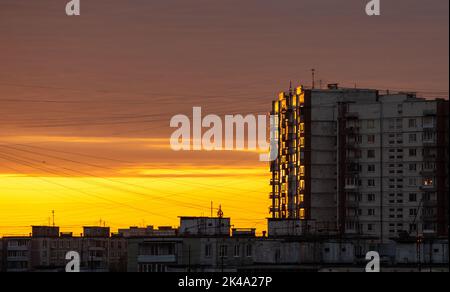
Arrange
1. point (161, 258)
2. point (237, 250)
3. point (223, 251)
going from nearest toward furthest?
point (223, 251) → point (237, 250) → point (161, 258)

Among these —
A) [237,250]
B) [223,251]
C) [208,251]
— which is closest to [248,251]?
[237,250]

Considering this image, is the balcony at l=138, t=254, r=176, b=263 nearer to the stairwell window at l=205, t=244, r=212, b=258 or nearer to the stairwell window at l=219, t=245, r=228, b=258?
the stairwell window at l=205, t=244, r=212, b=258

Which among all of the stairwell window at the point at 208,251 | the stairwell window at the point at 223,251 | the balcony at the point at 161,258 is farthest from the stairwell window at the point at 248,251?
the balcony at the point at 161,258

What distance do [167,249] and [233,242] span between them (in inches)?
298

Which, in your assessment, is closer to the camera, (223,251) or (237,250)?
(223,251)

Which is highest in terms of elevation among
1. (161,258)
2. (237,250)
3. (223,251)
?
(237,250)

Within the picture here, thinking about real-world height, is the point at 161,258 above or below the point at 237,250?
below

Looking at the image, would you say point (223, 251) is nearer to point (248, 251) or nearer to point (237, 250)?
point (237, 250)

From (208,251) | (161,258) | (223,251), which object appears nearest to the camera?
(223,251)

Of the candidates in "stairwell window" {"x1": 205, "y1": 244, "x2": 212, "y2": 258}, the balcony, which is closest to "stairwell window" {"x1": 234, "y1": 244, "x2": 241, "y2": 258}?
"stairwell window" {"x1": 205, "y1": 244, "x2": 212, "y2": 258}

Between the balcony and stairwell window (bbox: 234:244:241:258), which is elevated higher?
stairwell window (bbox: 234:244:241:258)

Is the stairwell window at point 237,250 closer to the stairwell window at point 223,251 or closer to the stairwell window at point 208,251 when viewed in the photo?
the stairwell window at point 223,251
